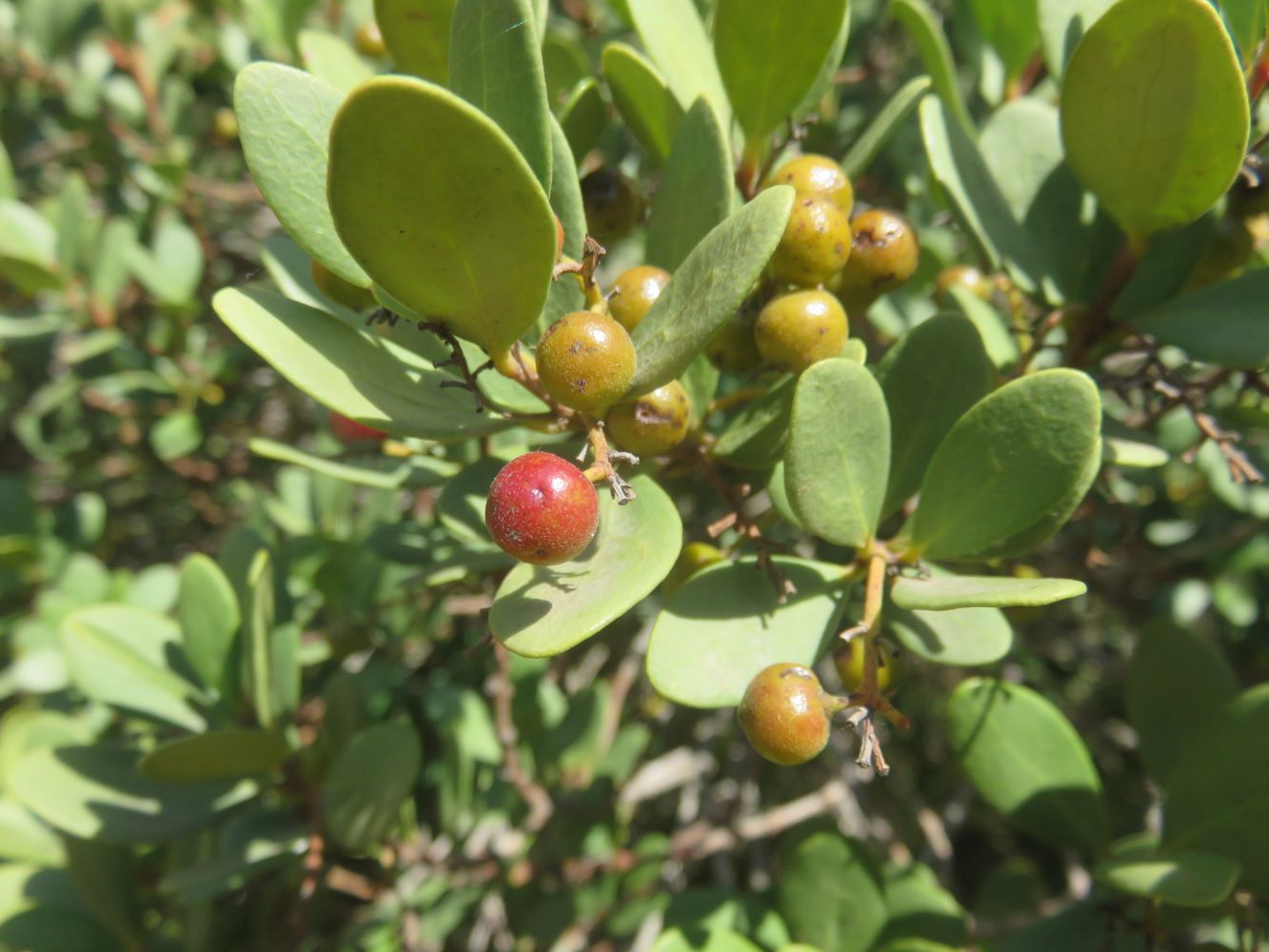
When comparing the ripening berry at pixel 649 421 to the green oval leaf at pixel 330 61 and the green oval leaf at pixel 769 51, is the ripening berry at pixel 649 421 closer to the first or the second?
the green oval leaf at pixel 769 51

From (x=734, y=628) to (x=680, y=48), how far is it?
34.8 inches

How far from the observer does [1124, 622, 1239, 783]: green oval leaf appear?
1720mm

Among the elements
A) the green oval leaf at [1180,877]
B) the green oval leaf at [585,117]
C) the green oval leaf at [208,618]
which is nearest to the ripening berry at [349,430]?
the green oval leaf at [208,618]

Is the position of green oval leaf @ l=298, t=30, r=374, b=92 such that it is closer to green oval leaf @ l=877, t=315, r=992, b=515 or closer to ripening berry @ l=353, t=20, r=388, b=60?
green oval leaf @ l=877, t=315, r=992, b=515

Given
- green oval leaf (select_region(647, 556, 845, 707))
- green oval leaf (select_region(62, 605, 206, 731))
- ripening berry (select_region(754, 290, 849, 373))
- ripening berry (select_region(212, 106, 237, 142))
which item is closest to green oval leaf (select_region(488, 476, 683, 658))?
green oval leaf (select_region(647, 556, 845, 707))

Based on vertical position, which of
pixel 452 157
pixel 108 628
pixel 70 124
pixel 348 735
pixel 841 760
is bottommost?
pixel 841 760

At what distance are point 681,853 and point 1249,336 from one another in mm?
1804

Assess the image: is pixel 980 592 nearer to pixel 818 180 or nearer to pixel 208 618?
pixel 818 180

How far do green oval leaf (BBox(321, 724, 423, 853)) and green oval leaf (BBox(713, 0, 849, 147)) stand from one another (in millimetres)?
1313

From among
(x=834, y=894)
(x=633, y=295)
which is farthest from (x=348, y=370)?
(x=834, y=894)

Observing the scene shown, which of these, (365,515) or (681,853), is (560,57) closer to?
(365,515)

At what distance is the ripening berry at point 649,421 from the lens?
1113mm

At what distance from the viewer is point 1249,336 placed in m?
1.24

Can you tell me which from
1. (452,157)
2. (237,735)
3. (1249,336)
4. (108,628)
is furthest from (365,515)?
(1249,336)
